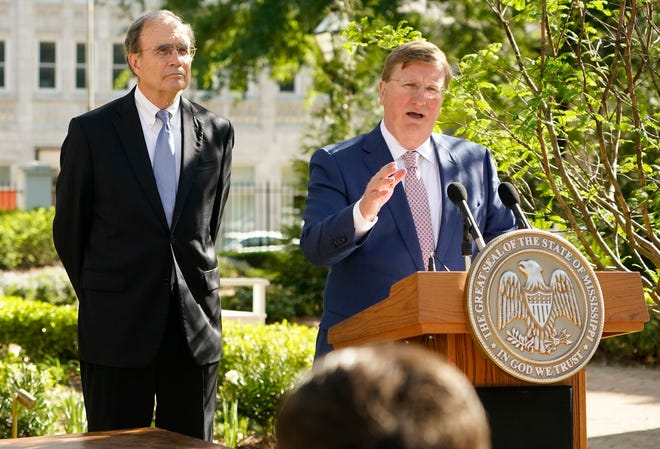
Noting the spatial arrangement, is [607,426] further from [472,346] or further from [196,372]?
[472,346]

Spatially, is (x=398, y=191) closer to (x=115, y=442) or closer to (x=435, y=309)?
(x=435, y=309)

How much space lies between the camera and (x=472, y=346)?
2.98 m

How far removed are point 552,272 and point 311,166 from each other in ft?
3.53

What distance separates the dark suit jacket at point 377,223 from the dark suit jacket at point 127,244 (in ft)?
2.69

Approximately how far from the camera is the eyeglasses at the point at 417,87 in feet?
12.0

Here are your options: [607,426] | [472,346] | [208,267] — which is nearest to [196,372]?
[208,267]

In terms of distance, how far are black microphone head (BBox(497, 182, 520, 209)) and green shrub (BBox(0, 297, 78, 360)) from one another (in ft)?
27.7

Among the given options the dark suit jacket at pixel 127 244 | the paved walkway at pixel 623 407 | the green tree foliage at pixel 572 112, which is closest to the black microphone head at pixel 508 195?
the green tree foliage at pixel 572 112

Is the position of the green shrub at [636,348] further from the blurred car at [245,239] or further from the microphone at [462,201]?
the blurred car at [245,239]

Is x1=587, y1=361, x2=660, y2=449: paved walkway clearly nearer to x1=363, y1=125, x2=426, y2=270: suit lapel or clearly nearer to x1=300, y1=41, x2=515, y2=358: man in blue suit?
x1=300, y1=41, x2=515, y2=358: man in blue suit

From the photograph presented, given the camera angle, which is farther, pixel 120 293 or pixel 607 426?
pixel 607 426

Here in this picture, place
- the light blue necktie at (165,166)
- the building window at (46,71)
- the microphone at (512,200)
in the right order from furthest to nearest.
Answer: the building window at (46,71) → the light blue necktie at (165,166) → the microphone at (512,200)

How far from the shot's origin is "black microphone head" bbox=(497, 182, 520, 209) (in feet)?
11.4

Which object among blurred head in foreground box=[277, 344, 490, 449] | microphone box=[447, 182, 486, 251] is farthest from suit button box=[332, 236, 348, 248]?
blurred head in foreground box=[277, 344, 490, 449]
